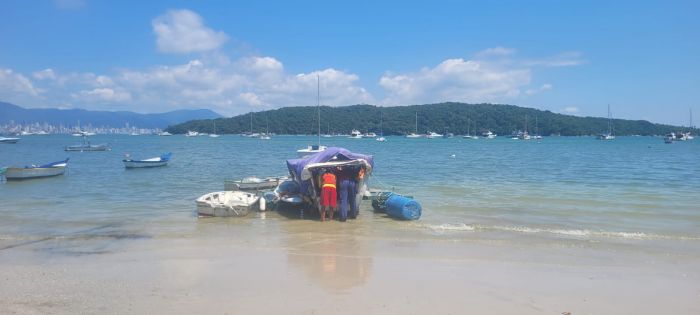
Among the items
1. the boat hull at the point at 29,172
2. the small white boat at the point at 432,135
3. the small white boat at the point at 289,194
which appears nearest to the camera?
the small white boat at the point at 289,194

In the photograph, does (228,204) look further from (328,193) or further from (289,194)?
(328,193)

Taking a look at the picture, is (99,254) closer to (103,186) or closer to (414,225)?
(414,225)

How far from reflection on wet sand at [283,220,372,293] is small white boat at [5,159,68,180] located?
76.8 feet

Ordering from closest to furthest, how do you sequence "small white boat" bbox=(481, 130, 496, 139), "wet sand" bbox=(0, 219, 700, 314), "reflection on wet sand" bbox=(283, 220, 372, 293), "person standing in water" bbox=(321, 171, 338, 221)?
"wet sand" bbox=(0, 219, 700, 314) < "reflection on wet sand" bbox=(283, 220, 372, 293) < "person standing in water" bbox=(321, 171, 338, 221) < "small white boat" bbox=(481, 130, 496, 139)

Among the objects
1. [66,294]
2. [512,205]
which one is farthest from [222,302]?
[512,205]

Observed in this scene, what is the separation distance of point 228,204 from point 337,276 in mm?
9172

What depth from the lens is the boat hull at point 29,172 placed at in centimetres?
3139

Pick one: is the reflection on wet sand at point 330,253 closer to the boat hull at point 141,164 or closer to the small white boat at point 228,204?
the small white boat at point 228,204

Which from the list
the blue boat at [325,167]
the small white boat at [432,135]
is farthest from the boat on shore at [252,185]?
the small white boat at [432,135]

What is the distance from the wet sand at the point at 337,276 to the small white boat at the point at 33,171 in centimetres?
2143

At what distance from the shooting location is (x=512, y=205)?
2150 cm

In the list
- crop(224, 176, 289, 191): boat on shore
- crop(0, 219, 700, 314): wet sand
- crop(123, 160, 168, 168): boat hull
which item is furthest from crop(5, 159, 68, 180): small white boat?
crop(0, 219, 700, 314): wet sand

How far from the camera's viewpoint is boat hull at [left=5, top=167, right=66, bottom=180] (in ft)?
103

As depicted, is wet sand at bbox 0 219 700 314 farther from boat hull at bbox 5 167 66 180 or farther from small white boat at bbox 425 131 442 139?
small white boat at bbox 425 131 442 139
